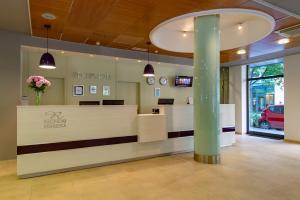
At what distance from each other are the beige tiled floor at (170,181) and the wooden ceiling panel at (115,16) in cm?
332

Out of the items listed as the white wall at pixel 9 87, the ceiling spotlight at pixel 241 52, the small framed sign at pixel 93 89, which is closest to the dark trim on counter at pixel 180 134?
the small framed sign at pixel 93 89

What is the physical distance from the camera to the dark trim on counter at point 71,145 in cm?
415

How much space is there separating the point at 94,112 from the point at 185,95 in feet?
17.3

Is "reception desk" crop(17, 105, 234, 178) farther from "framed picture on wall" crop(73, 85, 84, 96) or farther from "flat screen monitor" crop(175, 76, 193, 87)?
"flat screen monitor" crop(175, 76, 193, 87)

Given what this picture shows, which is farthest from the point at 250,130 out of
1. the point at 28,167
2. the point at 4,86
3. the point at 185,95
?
the point at 4,86

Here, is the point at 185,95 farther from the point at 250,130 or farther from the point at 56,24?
the point at 56,24

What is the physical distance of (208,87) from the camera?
192 inches

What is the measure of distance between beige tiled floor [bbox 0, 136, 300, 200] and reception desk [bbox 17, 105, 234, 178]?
0.79 ft

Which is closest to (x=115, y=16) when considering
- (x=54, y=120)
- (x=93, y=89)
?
(x=54, y=120)

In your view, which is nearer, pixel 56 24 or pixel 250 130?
pixel 56 24

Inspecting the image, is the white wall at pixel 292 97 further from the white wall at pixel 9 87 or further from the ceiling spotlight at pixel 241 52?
the white wall at pixel 9 87

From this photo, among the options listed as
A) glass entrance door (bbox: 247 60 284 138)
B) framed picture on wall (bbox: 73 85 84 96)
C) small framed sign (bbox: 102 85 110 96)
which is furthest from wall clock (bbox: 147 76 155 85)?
glass entrance door (bbox: 247 60 284 138)

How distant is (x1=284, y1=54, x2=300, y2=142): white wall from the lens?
757 centimetres

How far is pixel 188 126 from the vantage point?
619cm
